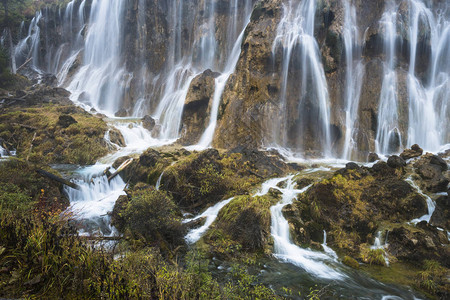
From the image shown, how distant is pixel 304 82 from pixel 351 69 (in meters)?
4.02

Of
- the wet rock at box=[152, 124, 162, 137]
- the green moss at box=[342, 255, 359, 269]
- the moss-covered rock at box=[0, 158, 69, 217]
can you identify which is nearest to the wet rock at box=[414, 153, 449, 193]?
the green moss at box=[342, 255, 359, 269]

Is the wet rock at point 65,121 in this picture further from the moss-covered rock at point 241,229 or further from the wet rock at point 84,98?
the moss-covered rock at point 241,229

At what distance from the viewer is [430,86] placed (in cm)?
1938

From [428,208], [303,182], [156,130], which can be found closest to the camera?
[428,208]

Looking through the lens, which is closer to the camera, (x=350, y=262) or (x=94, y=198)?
(x=350, y=262)

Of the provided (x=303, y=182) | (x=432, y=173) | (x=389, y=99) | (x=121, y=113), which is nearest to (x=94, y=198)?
(x=303, y=182)

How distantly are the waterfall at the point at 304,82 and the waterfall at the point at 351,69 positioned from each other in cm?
164

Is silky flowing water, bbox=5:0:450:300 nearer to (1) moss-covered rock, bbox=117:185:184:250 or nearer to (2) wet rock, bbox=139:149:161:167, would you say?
(1) moss-covered rock, bbox=117:185:184:250

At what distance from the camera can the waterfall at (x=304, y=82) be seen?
63.1 feet

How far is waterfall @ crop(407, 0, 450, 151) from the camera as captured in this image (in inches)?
713

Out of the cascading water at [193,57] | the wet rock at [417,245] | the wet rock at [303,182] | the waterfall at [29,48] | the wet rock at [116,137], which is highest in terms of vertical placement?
the waterfall at [29,48]

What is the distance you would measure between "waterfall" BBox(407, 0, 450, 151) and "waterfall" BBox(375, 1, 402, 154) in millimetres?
1120

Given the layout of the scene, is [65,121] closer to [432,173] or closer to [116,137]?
[116,137]

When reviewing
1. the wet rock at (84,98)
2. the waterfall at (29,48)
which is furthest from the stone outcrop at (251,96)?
the waterfall at (29,48)
